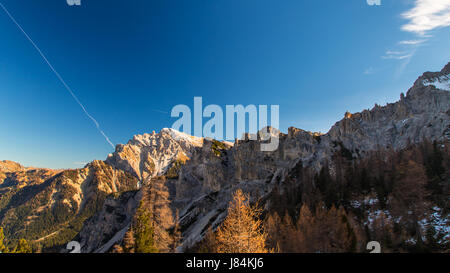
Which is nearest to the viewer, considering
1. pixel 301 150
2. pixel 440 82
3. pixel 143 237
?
pixel 143 237

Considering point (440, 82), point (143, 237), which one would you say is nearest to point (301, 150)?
point (440, 82)

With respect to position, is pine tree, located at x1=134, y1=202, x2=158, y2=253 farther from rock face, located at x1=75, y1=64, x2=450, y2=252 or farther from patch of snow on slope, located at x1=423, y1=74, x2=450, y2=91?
patch of snow on slope, located at x1=423, y1=74, x2=450, y2=91

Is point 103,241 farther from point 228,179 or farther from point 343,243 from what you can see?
point 343,243

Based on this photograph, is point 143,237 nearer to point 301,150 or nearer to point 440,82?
point 301,150

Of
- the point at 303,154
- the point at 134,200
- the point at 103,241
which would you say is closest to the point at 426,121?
the point at 303,154

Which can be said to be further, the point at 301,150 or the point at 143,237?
the point at 301,150

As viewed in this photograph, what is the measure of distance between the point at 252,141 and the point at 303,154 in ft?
159

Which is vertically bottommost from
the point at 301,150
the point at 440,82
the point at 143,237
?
the point at 143,237

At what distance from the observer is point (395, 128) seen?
537ft

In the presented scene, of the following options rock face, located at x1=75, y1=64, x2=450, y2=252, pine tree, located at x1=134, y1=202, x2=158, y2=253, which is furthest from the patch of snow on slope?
pine tree, located at x1=134, y1=202, x2=158, y2=253

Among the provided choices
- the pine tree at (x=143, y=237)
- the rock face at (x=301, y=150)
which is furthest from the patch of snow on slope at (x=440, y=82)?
the pine tree at (x=143, y=237)

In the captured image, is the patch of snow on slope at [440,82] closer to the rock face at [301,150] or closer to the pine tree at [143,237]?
the rock face at [301,150]

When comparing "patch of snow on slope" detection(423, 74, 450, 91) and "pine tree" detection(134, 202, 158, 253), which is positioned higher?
"patch of snow on slope" detection(423, 74, 450, 91)

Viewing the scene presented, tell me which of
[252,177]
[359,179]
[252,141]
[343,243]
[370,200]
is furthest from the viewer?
[252,141]
